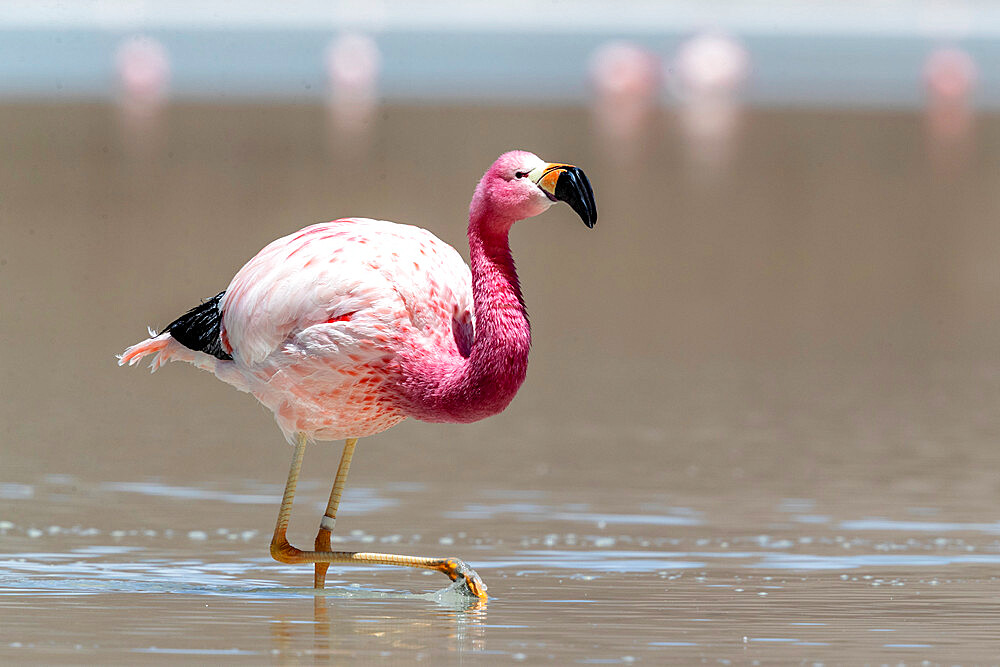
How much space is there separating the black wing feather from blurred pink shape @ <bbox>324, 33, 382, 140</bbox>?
75.6 feet

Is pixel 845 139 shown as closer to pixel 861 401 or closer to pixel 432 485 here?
pixel 861 401

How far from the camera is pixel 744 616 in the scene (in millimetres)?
7023

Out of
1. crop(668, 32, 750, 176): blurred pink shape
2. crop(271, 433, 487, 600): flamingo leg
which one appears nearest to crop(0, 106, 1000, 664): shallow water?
crop(271, 433, 487, 600): flamingo leg

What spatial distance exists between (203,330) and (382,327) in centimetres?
106

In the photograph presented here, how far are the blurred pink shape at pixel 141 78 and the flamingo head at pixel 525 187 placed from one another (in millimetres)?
24422

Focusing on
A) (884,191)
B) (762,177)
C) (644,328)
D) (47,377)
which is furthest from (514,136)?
(47,377)

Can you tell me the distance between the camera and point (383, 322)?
7773 millimetres

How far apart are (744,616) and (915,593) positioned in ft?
2.60

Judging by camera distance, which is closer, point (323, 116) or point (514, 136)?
point (514, 136)

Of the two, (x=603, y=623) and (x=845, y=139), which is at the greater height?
(x=845, y=139)

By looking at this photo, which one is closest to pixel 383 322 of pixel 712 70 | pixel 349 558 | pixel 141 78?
pixel 349 558

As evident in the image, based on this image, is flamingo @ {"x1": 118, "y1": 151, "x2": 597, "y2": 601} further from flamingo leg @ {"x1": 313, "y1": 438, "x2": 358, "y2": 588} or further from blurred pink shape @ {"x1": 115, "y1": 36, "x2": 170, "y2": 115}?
blurred pink shape @ {"x1": 115, "y1": 36, "x2": 170, "y2": 115}

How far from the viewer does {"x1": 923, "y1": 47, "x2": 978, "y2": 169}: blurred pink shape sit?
27375mm

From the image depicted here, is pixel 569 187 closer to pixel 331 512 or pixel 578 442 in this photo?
pixel 331 512
